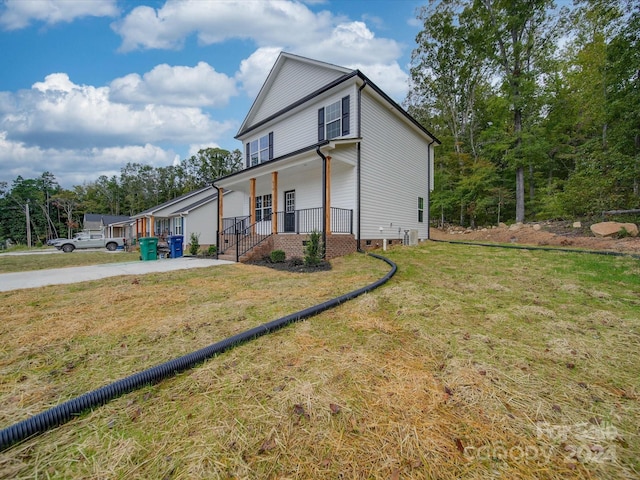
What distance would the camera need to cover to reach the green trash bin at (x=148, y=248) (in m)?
10.7

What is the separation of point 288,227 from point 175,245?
562cm

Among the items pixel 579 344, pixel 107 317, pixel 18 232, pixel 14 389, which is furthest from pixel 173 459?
pixel 18 232

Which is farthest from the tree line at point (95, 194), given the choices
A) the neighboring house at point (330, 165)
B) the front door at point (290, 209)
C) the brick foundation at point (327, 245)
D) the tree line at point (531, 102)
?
the brick foundation at point (327, 245)

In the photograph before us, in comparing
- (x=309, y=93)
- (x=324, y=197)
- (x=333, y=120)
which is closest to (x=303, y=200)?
(x=324, y=197)

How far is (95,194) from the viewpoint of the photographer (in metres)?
52.0

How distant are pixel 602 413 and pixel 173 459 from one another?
245 cm

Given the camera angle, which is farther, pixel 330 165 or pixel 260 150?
→ pixel 260 150

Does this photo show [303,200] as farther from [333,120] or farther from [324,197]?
[333,120]

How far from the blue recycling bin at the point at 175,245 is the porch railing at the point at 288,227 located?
7.35ft

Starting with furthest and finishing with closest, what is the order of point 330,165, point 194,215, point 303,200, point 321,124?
1. point 194,215
2. point 303,200
3. point 321,124
4. point 330,165

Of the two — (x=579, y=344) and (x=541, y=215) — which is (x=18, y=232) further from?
(x=541, y=215)

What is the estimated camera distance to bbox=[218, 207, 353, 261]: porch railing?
31.0 ft

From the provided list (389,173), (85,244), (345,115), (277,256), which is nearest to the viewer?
(277,256)

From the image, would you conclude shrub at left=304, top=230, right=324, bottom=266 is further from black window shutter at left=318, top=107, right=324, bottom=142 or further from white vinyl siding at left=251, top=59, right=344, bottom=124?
white vinyl siding at left=251, top=59, right=344, bottom=124
